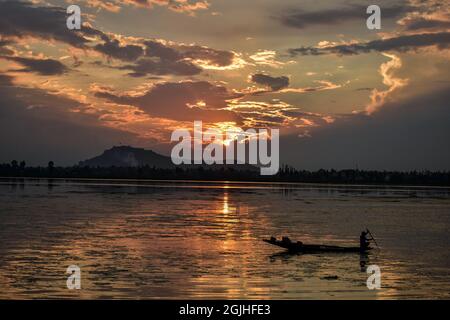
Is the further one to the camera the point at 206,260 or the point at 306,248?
the point at 306,248

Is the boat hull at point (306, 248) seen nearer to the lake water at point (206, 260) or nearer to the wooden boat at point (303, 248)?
the wooden boat at point (303, 248)

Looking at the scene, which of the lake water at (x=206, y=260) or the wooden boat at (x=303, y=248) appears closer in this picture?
the lake water at (x=206, y=260)

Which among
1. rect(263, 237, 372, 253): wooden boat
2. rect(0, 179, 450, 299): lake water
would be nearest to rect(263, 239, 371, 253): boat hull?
rect(263, 237, 372, 253): wooden boat

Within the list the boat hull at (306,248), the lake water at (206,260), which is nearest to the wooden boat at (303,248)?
the boat hull at (306,248)

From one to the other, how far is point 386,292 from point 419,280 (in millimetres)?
3364

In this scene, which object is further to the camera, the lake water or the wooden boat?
the wooden boat

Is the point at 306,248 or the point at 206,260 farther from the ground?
the point at 306,248

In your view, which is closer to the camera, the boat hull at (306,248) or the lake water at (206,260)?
the lake water at (206,260)

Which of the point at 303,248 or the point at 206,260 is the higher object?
the point at 303,248

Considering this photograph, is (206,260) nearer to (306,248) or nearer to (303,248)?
(303,248)

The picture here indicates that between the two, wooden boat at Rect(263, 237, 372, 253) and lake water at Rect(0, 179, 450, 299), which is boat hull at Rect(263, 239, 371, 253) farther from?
lake water at Rect(0, 179, 450, 299)

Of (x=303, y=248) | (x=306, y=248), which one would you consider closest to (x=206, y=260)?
(x=303, y=248)

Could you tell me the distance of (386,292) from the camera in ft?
70.9
